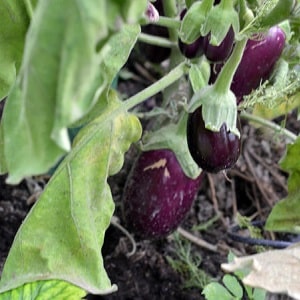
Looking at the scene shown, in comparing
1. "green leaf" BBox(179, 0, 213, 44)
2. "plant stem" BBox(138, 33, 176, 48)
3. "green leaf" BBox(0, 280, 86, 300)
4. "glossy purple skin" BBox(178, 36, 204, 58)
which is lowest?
"green leaf" BBox(0, 280, 86, 300)

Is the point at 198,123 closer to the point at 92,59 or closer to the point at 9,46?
the point at 9,46

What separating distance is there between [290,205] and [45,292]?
1.15 ft

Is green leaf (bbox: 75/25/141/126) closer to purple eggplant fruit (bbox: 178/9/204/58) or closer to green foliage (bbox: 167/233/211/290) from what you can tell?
purple eggplant fruit (bbox: 178/9/204/58)

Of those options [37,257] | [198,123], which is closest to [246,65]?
[198,123]

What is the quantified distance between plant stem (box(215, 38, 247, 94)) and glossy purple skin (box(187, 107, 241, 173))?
44 mm

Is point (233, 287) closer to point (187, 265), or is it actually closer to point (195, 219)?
point (187, 265)

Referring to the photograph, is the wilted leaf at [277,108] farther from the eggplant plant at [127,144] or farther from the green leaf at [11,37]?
the green leaf at [11,37]

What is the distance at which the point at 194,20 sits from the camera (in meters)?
0.90

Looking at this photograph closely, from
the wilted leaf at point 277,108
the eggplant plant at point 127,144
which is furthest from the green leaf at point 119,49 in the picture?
the wilted leaf at point 277,108

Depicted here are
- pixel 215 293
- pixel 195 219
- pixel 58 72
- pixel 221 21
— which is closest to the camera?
pixel 58 72

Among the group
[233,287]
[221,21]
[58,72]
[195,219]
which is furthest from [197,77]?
[58,72]

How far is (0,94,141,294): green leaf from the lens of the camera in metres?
0.91

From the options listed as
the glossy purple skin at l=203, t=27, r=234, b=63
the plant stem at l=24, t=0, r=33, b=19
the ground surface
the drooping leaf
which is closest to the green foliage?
the ground surface

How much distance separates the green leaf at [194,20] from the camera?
2.93ft
